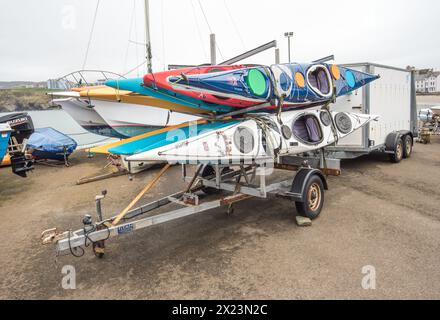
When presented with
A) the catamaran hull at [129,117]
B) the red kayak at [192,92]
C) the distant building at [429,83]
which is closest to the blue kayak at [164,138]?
the red kayak at [192,92]

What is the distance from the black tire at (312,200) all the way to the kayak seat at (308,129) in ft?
2.80

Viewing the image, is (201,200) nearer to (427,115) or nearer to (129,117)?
(129,117)

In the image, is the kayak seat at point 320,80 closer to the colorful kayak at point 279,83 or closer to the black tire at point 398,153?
the colorful kayak at point 279,83

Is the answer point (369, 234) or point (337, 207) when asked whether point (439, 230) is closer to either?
point (369, 234)

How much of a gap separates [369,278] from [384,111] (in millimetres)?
6847

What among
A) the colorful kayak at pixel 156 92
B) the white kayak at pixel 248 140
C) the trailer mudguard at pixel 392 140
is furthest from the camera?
the trailer mudguard at pixel 392 140

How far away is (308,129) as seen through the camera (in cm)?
620

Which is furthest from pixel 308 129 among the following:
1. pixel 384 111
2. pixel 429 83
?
pixel 429 83

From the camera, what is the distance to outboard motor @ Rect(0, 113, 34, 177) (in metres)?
8.10

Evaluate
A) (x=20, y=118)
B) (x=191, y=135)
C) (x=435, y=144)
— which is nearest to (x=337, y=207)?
(x=191, y=135)

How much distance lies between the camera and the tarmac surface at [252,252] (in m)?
3.70
